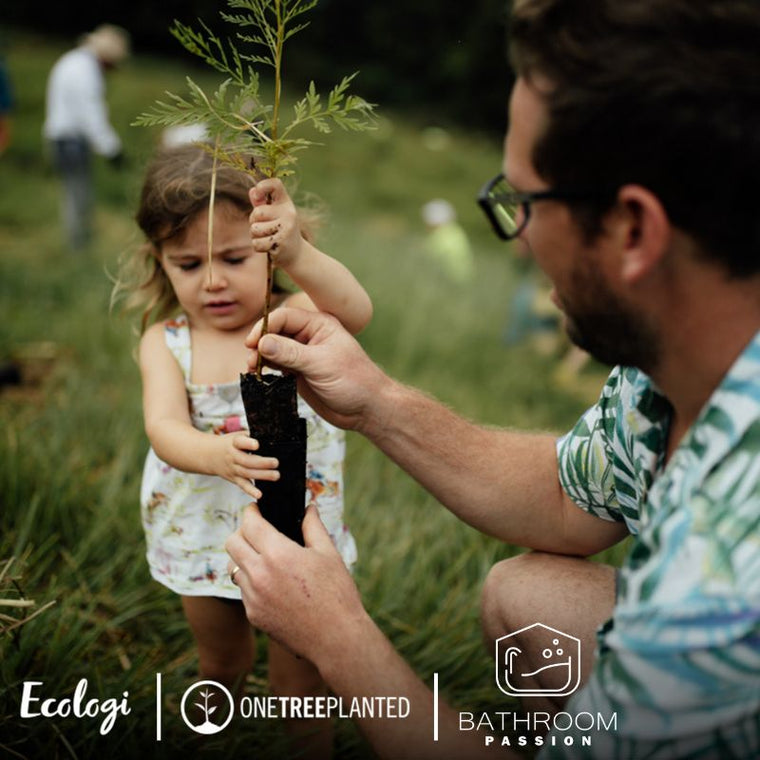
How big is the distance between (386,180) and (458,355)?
559 inches

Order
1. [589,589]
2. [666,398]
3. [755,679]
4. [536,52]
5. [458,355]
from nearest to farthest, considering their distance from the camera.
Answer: [755,679], [536,52], [666,398], [589,589], [458,355]

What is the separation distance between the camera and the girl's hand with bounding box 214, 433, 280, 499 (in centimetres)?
175

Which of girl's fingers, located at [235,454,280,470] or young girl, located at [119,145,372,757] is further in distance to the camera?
young girl, located at [119,145,372,757]

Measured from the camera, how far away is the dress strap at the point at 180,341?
2.18 meters

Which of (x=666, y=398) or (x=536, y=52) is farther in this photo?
(x=666, y=398)

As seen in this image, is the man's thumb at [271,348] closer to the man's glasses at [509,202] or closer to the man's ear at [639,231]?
the man's glasses at [509,202]

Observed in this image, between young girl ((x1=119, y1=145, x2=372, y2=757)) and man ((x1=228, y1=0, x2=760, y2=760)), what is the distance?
325 millimetres

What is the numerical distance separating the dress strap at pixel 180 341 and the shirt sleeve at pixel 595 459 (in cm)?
98

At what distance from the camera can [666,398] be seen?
1740mm

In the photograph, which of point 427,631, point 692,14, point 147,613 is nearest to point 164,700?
point 147,613

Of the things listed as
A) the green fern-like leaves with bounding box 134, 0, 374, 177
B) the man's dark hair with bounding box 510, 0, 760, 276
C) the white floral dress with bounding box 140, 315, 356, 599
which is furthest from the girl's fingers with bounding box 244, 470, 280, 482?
the man's dark hair with bounding box 510, 0, 760, 276

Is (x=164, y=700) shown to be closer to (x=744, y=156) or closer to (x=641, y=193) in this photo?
(x=641, y=193)

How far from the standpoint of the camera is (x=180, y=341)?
2.21 meters

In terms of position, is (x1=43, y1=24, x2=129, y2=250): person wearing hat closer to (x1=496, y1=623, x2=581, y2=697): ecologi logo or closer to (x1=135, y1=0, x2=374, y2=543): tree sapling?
(x1=135, y1=0, x2=374, y2=543): tree sapling
